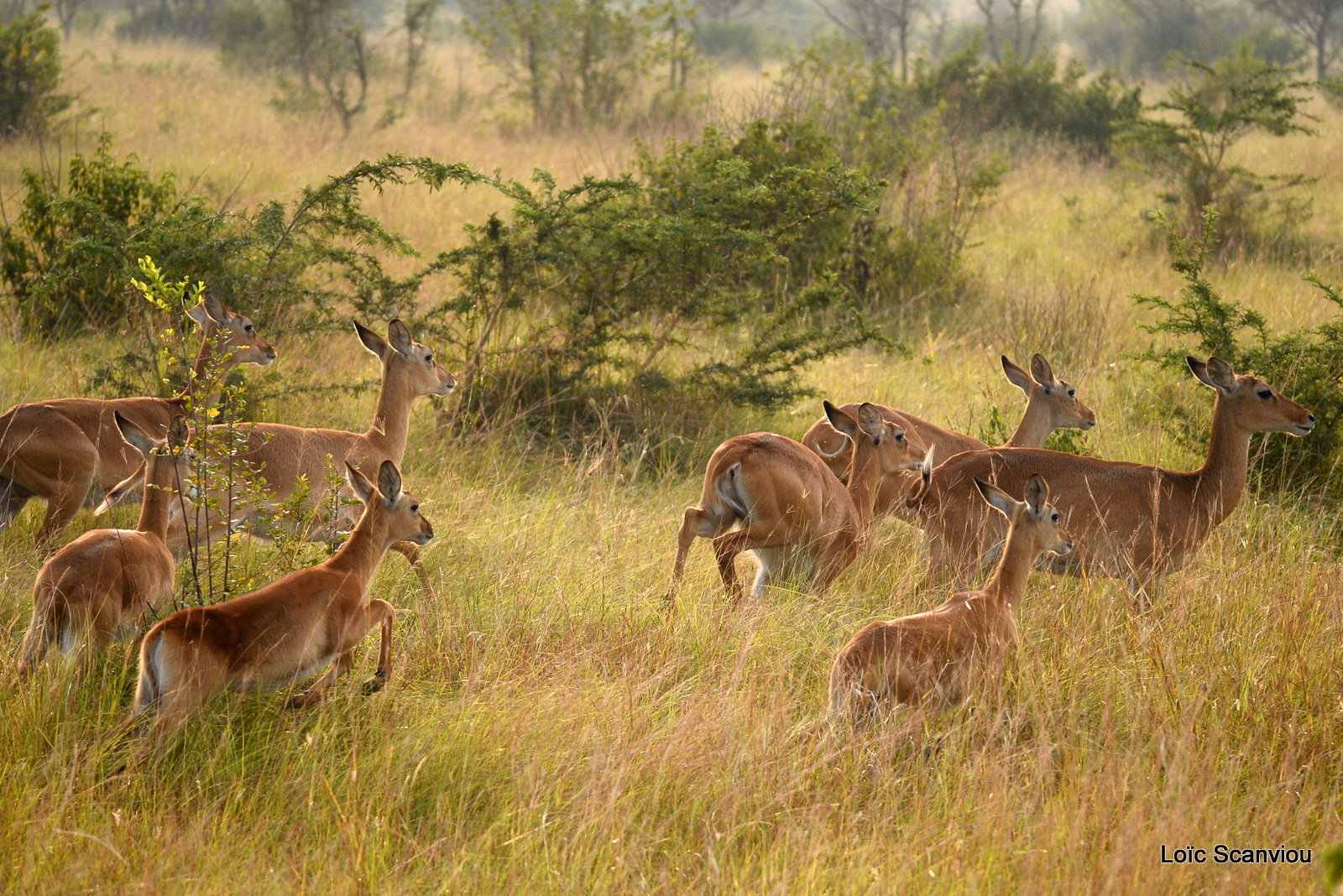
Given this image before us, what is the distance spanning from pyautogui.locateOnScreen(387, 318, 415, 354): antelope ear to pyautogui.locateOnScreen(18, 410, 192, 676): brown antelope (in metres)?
1.67

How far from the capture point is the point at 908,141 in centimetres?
1092

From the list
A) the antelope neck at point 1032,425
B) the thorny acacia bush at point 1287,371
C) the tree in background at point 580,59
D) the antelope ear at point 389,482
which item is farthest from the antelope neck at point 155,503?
the tree in background at point 580,59

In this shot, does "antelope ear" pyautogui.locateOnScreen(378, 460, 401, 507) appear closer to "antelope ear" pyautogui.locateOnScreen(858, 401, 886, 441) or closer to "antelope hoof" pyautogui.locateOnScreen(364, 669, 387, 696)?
"antelope hoof" pyautogui.locateOnScreen(364, 669, 387, 696)

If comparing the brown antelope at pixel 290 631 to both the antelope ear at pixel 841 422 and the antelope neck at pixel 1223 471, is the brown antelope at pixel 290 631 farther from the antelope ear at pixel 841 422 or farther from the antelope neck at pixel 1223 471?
the antelope neck at pixel 1223 471

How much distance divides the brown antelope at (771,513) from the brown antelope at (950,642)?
1005mm

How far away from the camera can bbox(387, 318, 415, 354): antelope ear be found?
553 centimetres

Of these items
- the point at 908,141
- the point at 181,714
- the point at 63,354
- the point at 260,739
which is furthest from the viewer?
the point at 908,141

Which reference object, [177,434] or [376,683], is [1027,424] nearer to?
[376,683]

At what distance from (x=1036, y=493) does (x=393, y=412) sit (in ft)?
9.43

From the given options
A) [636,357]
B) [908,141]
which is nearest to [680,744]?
[636,357]

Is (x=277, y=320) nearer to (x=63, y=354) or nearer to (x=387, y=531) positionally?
(x=63, y=354)

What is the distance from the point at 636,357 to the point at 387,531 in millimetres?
3673

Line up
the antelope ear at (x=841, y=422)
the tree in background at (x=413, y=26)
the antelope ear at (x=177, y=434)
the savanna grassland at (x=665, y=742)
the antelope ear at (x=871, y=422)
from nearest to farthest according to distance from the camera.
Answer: the savanna grassland at (x=665, y=742) < the antelope ear at (x=177, y=434) < the antelope ear at (x=841, y=422) < the antelope ear at (x=871, y=422) < the tree in background at (x=413, y=26)

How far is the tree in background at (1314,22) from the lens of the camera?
26.3 metres
